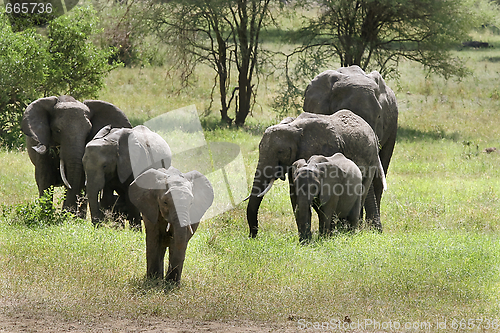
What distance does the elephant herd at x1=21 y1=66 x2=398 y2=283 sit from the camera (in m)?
8.43

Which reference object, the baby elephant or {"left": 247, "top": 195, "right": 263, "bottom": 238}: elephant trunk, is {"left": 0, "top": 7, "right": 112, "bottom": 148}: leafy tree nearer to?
{"left": 247, "top": 195, "right": 263, "bottom": 238}: elephant trunk

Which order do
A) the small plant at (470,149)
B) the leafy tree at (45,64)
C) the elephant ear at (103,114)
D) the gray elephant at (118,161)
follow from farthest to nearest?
the small plant at (470,149) < the leafy tree at (45,64) < the elephant ear at (103,114) < the gray elephant at (118,161)

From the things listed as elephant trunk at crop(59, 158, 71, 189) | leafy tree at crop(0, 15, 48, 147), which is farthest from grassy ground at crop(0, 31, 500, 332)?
leafy tree at crop(0, 15, 48, 147)

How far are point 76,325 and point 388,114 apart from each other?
26.0 ft

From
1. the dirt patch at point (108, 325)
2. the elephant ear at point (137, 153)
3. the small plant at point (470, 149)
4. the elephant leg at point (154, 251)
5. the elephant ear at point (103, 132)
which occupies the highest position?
the elephant ear at point (103, 132)

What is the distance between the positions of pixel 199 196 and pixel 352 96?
4.91 metres

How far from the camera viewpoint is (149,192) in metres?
6.59

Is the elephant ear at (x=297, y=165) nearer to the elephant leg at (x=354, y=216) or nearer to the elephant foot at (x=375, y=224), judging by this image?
the elephant leg at (x=354, y=216)

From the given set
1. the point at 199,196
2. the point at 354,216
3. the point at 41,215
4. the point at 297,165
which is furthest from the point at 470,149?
the point at 199,196

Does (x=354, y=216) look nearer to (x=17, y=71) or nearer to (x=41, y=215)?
(x=41, y=215)

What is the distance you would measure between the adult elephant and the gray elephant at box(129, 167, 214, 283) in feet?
15.5

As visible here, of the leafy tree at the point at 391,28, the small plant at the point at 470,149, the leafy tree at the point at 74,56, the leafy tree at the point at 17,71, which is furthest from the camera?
the leafy tree at the point at 391,28

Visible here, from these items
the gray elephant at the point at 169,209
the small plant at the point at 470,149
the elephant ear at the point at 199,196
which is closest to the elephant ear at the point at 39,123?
the gray elephant at the point at 169,209

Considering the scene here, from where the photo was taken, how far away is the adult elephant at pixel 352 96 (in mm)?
10695
